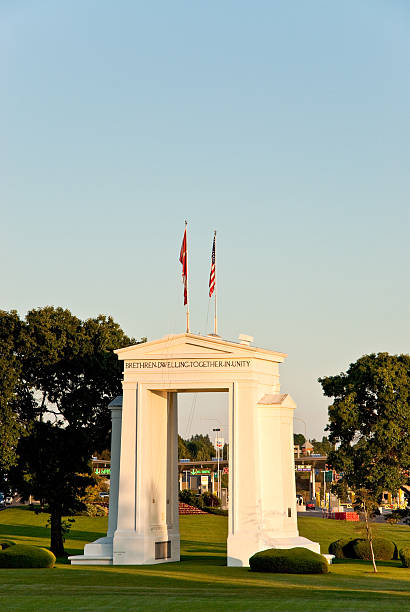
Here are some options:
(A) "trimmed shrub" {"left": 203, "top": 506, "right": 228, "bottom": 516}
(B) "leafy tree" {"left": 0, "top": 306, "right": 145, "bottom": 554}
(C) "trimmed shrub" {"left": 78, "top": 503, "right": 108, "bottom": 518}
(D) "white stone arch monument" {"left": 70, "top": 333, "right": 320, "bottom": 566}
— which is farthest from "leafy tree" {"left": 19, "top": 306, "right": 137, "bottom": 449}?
(A) "trimmed shrub" {"left": 203, "top": 506, "right": 228, "bottom": 516}

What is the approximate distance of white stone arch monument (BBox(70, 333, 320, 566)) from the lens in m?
51.2

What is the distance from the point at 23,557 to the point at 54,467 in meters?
14.7

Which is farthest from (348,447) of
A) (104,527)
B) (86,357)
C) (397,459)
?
(104,527)

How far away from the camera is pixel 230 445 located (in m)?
51.4

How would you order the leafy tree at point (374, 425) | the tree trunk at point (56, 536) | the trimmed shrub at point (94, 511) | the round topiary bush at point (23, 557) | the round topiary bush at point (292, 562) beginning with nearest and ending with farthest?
the round topiary bush at point (292, 562)
the round topiary bush at point (23, 557)
the leafy tree at point (374, 425)
the tree trunk at point (56, 536)
the trimmed shrub at point (94, 511)

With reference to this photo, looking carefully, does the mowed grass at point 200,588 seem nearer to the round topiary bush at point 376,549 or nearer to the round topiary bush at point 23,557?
the round topiary bush at point 376,549

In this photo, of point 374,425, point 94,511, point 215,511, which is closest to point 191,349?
point 374,425

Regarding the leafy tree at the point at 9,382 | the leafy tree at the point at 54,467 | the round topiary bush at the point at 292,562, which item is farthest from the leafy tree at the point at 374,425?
the leafy tree at the point at 9,382

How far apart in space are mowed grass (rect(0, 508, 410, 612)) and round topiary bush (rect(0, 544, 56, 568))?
3.76 ft

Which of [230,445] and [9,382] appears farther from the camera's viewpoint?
[9,382]

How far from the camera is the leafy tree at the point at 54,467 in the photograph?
59469mm

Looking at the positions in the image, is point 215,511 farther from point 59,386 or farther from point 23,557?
point 23,557

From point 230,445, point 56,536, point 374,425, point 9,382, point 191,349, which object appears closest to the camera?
point 230,445

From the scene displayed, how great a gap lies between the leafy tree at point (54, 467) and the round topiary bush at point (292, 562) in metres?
19.2
